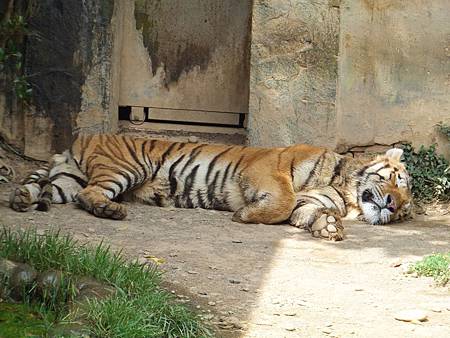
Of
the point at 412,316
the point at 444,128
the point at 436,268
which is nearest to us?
the point at 412,316

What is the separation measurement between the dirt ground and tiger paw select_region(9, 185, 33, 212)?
0.06 meters

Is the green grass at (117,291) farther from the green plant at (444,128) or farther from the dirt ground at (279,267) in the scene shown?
the green plant at (444,128)

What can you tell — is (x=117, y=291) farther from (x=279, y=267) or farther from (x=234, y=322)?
(x=279, y=267)

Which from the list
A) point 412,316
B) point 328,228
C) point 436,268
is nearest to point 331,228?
point 328,228

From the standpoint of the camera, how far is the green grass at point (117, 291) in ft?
12.7

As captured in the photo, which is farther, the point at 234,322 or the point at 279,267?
the point at 279,267

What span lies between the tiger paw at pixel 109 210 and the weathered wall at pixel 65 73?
1.50 m

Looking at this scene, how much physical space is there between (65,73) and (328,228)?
288cm

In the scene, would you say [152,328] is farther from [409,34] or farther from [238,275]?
[409,34]

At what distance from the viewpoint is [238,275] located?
528cm

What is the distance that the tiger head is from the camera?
23.8 ft

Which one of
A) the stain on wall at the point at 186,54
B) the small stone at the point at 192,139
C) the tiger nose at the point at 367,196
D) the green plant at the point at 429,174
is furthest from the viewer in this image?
the stain on wall at the point at 186,54

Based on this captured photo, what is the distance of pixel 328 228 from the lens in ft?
21.5

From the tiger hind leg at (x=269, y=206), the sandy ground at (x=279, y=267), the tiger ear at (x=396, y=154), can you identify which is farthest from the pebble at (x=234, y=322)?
the tiger ear at (x=396, y=154)
